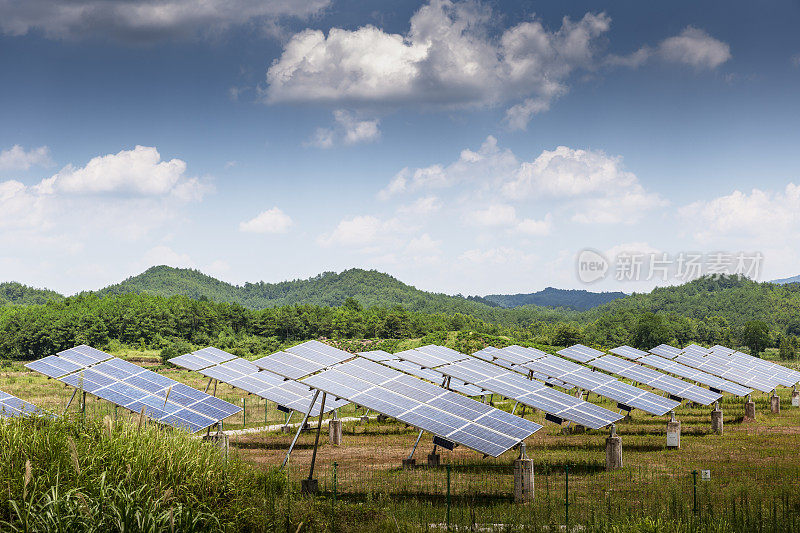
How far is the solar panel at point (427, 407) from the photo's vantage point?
20.7 m

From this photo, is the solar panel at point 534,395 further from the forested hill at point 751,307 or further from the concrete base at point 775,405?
the forested hill at point 751,307

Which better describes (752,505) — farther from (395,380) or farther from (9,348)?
(9,348)

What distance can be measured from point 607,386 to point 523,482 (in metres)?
16.7

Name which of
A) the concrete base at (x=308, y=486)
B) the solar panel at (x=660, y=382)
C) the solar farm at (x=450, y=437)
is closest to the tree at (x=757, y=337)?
the solar farm at (x=450, y=437)

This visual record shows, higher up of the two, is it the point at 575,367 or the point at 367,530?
the point at 575,367

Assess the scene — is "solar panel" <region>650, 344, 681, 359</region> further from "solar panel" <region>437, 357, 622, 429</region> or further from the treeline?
the treeline

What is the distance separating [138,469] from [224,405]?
14741mm

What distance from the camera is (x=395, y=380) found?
24.6m

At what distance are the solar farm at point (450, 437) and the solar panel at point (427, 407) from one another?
0.07 meters

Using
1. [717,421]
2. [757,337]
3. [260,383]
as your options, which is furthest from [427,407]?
[757,337]

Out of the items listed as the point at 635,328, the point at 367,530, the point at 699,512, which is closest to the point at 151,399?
the point at 367,530

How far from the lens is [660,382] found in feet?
133

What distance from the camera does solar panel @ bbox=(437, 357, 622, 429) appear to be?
27.6 meters

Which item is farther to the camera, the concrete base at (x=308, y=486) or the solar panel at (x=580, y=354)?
the solar panel at (x=580, y=354)
